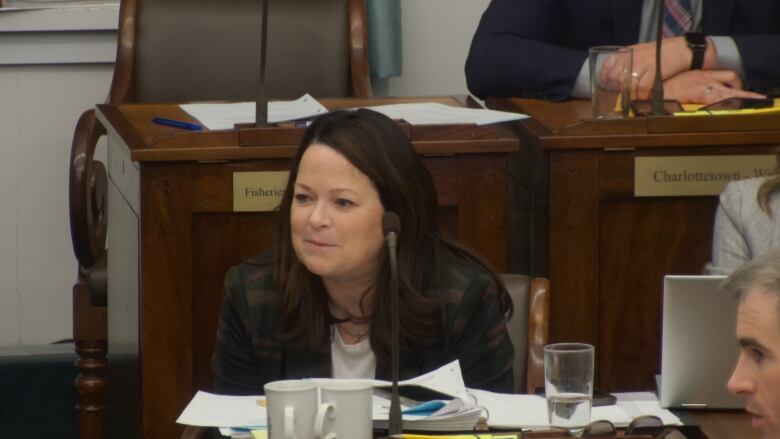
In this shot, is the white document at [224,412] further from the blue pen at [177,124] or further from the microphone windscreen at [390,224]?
the blue pen at [177,124]

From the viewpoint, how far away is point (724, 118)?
279 centimetres

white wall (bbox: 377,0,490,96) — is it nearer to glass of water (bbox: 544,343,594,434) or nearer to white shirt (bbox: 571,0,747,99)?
white shirt (bbox: 571,0,747,99)

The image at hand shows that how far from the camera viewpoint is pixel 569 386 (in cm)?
190

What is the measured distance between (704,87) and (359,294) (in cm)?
106

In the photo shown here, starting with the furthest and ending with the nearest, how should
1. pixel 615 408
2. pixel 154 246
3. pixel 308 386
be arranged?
pixel 154 246 < pixel 615 408 < pixel 308 386

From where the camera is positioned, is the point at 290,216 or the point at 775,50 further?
the point at 775,50

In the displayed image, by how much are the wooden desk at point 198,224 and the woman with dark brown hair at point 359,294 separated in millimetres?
297

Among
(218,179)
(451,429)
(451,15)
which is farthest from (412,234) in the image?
(451,15)

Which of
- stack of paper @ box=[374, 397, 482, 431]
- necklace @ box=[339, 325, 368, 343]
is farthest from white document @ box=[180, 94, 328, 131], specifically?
stack of paper @ box=[374, 397, 482, 431]

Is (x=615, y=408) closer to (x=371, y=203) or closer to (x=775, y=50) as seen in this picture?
(x=371, y=203)

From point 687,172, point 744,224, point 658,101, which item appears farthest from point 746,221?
point 658,101

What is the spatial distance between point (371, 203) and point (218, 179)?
18.5 inches

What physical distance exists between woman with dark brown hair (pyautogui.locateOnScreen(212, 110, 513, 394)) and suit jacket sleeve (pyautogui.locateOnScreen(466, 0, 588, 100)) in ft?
3.06

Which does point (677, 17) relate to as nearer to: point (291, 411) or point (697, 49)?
point (697, 49)
